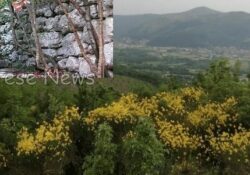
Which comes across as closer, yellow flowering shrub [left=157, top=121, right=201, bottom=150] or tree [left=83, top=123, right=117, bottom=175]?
tree [left=83, top=123, right=117, bottom=175]

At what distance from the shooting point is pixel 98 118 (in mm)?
11625

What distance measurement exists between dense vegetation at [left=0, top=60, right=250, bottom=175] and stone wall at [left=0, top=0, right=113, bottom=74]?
102 inches

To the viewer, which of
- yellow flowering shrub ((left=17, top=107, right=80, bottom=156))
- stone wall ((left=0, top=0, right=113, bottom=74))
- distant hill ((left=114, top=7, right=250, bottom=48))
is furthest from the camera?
distant hill ((left=114, top=7, right=250, bottom=48))

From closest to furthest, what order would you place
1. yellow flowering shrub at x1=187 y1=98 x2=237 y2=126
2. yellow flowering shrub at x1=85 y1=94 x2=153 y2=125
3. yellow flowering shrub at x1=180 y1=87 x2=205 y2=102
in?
1. yellow flowering shrub at x1=85 y1=94 x2=153 y2=125
2. yellow flowering shrub at x1=187 y1=98 x2=237 y2=126
3. yellow flowering shrub at x1=180 y1=87 x2=205 y2=102

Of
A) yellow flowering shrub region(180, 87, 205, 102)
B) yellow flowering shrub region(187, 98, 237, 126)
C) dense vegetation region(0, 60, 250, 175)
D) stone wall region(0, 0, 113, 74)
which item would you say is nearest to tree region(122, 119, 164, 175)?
dense vegetation region(0, 60, 250, 175)

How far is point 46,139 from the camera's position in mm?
10711

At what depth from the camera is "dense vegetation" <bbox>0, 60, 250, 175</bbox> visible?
10398 mm

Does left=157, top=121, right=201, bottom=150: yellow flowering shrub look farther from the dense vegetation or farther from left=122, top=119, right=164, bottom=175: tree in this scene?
left=122, top=119, right=164, bottom=175: tree

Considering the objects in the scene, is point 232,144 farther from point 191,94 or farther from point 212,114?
point 191,94

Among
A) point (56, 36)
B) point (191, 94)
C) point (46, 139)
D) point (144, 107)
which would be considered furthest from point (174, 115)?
point (56, 36)

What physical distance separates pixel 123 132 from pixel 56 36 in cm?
638

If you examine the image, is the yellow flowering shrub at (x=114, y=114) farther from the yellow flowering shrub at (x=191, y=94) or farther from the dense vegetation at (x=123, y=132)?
the yellow flowering shrub at (x=191, y=94)

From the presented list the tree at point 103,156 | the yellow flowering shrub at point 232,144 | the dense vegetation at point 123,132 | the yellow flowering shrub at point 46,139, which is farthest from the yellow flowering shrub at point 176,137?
the yellow flowering shrub at point 46,139

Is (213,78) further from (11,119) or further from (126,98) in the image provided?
(11,119)
